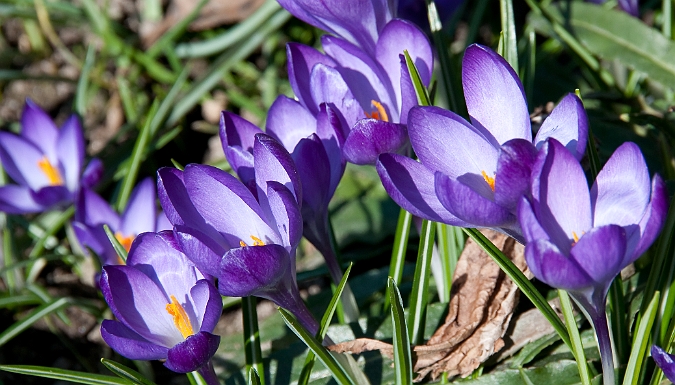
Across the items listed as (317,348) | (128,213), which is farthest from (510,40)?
(128,213)

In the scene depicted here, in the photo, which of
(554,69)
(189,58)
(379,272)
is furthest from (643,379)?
(189,58)

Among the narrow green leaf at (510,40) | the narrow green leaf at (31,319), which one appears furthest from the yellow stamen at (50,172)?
the narrow green leaf at (510,40)

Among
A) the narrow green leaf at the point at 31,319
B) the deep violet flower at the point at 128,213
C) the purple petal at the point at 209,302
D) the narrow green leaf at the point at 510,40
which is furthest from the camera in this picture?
the deep violet flower at the point at 128,213

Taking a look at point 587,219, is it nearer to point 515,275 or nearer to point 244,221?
point 515,275

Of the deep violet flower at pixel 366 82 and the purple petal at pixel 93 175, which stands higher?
the purple petal at pixel 93 175

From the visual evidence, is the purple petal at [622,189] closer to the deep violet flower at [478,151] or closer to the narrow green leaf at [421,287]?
the deep violet flower at [478,151]

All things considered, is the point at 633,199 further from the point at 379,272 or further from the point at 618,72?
the point at 618,72

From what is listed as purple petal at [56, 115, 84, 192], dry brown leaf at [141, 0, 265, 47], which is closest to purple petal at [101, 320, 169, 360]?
purple petal at [56, 115, 84, 192]
